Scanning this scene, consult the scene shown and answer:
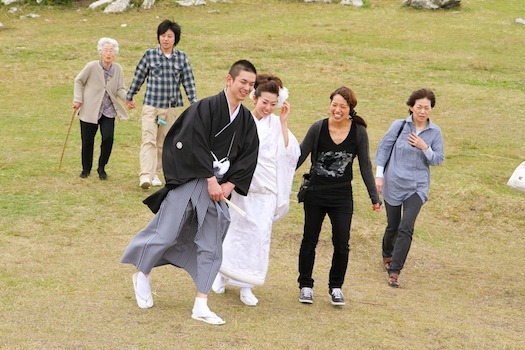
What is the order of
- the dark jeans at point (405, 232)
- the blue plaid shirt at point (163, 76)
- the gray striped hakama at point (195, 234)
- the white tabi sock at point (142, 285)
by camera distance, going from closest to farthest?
the gray striped hakama at point (195, 234) → the white tabi sock at point (142, 285) → the dark jeans at point (405, 232) → the blue plaid shirt at point (163, 76)

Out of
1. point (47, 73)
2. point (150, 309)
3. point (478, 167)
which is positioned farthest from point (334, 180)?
point (47, 73)

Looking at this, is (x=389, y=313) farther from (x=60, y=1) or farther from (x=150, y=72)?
(x=60, y=1)

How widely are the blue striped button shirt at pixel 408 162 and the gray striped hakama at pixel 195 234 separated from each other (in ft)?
7.13

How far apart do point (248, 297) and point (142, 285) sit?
0.84 meters

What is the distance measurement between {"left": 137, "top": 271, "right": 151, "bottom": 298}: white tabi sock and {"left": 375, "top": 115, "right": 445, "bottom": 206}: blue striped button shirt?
8.69 ft

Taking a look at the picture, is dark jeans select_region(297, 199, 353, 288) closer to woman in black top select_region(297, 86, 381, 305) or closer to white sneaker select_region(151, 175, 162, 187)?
woman in black top select_region(297, 86, 381, 305)

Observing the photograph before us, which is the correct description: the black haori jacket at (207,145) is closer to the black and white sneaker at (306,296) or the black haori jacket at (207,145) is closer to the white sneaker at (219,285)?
the white sneaker at (219,285)

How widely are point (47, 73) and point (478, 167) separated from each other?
9.42 metres

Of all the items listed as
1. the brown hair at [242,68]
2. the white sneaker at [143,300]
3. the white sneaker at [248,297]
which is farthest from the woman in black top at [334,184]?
the white sneaker at [143,300]

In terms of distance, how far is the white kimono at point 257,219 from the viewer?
6.43 metres

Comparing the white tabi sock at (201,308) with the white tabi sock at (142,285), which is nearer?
the white tabi sock at (201,308)

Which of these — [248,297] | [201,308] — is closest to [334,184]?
[248,297]

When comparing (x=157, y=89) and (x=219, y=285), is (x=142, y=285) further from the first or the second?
(x=157, y=89)

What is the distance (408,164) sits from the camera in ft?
25.3
